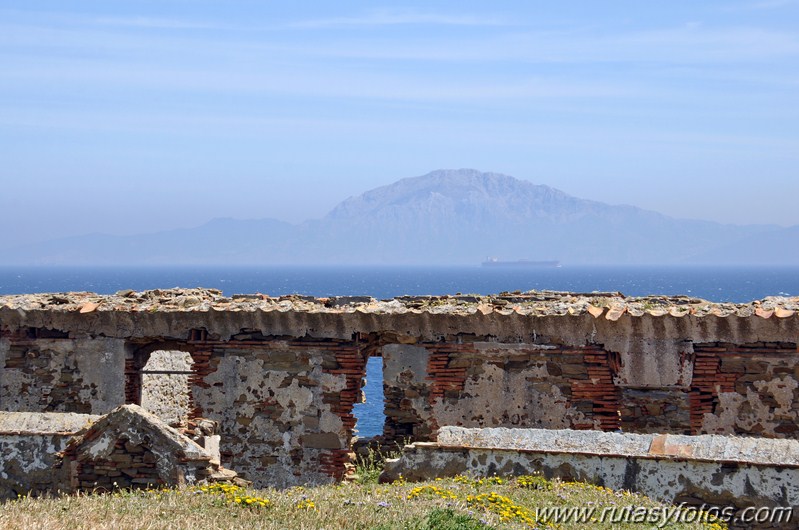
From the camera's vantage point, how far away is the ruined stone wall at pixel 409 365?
16.3 metres

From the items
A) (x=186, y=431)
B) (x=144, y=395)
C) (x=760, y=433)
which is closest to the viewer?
(x=186, y=431)

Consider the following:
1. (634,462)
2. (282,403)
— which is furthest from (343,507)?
(282,403)

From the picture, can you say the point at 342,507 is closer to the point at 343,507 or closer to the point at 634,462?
the point at 343,507

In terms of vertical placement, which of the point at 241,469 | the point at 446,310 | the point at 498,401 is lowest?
the point at 241,469

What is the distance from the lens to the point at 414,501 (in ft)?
35.1

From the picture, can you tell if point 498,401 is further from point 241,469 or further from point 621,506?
point 621,506

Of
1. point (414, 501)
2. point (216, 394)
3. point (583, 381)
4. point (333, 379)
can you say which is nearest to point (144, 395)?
point (216, 394)

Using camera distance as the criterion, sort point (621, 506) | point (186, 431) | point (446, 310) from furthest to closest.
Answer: point (446, 310) < point (186, 431) < point (621, 506)

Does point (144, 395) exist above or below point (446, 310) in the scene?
below

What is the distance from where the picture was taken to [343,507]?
35.1ft

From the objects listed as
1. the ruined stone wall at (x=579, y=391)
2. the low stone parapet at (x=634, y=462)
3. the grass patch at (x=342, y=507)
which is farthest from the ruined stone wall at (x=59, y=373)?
the low stone parapet at (x=634, y=462)

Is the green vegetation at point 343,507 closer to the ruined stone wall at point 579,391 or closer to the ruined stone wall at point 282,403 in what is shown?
the ruined stone wall at point 579,391

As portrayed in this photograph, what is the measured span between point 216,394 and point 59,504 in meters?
6.65

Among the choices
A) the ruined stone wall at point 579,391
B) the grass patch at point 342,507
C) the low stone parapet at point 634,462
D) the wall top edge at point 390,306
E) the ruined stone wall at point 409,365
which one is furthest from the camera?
the wall top edge at point 390,306
